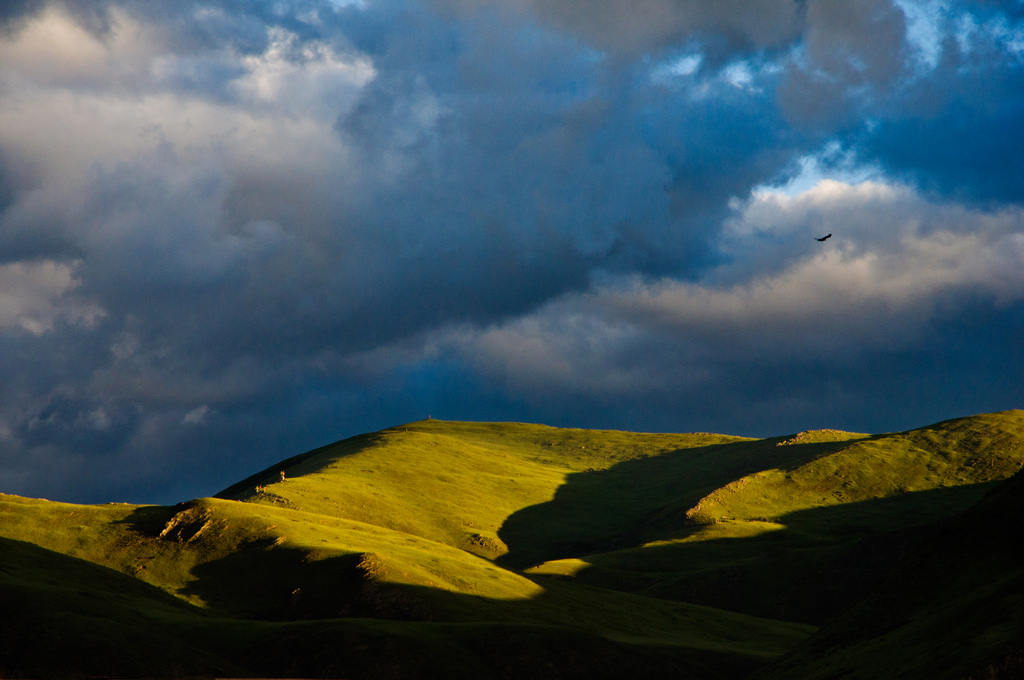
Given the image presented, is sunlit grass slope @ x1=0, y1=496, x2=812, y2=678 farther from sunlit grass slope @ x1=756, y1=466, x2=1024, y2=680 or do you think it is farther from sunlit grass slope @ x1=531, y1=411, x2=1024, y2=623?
sunlit grass slope @ x1=531, y1=411, x2=1024, y2=623

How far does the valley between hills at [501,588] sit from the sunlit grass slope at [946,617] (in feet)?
0.46

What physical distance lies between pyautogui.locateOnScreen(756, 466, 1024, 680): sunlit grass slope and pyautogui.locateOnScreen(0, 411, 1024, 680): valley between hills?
5.5 inches

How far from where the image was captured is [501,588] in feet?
279

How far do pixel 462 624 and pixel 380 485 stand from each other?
119254mm

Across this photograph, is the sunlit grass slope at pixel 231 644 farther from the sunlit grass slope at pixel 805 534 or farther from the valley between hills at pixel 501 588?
the sunlit grass slope at pixel 805 534

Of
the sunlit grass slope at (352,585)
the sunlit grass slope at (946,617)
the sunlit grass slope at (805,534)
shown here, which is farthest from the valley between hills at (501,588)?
the sunlit grass slope at (805,534)

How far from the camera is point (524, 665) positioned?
57.8m

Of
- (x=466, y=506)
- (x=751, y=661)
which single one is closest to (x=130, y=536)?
(x=751, y=661)

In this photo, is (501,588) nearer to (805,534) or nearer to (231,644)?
(231,644)

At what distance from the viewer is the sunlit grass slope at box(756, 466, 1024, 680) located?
29.4 meters

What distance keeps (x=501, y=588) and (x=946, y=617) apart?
54.7 metres

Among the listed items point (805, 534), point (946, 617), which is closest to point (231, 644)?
point (946, 617)

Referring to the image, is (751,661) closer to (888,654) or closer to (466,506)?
(888,654)

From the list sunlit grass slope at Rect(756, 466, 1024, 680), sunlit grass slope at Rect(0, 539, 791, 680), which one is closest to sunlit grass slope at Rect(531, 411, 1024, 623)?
sunlit grass slope at Rect(0, 539, 791, 680)
